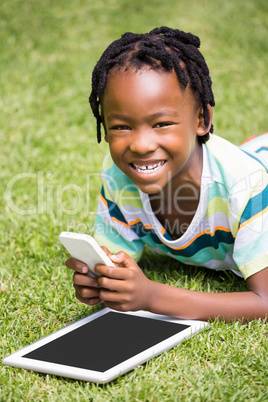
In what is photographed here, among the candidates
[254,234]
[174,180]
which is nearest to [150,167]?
[174,180]

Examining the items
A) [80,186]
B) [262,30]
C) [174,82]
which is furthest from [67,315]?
[262,30]

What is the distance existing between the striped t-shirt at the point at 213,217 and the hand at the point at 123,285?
19.8 inches

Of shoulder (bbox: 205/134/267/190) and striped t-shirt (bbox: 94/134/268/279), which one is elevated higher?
shoulder (bbox: 205/134/267/190)

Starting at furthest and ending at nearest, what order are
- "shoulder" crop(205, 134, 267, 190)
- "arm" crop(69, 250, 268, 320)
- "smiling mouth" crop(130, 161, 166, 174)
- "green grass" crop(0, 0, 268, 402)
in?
"shoulder" crop(205, 134, 267, 190), "smiling mouth" crop(130, 161, 166, 174), "arm" crop(69, 250, 268, 320), "green grass" crop(0, 0, 268, 402)

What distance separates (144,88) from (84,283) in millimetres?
795

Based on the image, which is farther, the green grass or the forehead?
the forehead

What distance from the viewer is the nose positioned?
2.39 m

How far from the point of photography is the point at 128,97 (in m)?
2.35

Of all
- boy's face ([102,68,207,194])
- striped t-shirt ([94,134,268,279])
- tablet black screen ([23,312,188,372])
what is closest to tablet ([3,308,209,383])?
tablet black screen ([23,312,188,372])

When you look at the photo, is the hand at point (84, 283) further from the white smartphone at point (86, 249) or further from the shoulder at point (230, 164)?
the shoulder at point (230, 164)

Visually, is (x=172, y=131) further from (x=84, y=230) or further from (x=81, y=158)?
(x=81, y=158)

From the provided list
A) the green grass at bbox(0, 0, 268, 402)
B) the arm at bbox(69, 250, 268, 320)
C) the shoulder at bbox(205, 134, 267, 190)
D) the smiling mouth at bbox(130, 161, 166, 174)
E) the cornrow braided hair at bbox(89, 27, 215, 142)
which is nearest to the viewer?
the green grass at bbox(0, 0, 268, 402)

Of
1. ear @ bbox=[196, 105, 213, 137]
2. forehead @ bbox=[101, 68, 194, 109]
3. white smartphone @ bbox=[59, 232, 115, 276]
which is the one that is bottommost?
white smartphone @ bbox=[59, 232, 115, 276]

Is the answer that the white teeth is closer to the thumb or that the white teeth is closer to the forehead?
the forehead
